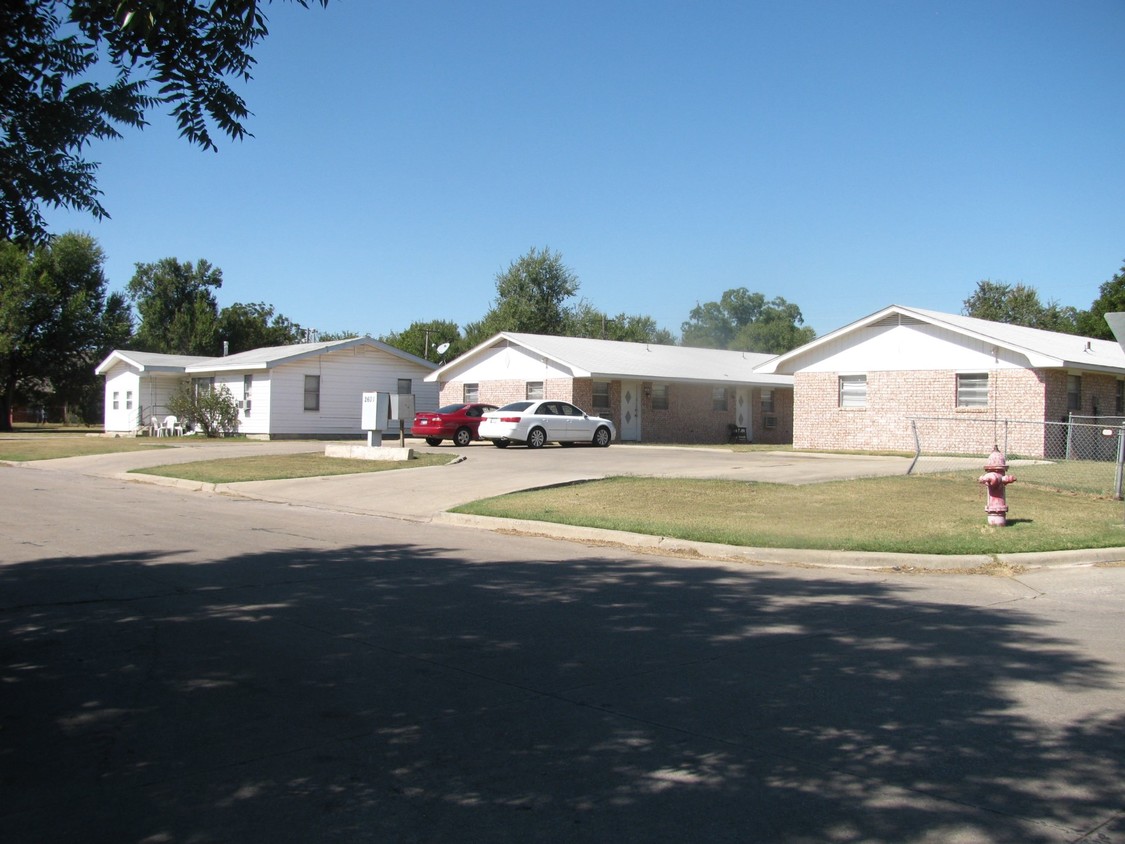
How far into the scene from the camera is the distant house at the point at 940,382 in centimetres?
2627

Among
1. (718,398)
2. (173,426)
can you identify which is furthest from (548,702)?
(173,426)

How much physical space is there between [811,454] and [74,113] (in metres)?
23.9

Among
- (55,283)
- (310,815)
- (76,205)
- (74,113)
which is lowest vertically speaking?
(310,815)

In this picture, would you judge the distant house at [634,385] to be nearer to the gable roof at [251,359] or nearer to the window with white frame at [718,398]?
the window with white frame at [718,398]

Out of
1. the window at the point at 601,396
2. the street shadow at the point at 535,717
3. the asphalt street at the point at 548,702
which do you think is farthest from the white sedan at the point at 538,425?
the street shadow at the point at 535,717

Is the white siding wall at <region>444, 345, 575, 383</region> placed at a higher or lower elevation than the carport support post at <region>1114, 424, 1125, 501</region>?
higher

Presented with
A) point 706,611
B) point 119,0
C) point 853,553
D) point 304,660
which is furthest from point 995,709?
point 119,0

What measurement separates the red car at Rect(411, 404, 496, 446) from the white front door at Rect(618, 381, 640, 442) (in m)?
5.95

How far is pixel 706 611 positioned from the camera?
8281 mm

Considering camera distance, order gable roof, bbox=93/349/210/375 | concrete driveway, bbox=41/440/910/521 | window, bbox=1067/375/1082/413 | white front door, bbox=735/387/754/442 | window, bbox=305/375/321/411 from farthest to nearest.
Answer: gable roof, bbox=93/349/210/375 → white front door, bbox=735/387/754/442 → window, bbox=305/375/321/411 → window, bbox=1067/375/1082/413 → concrete driveway, bbox=41/440/910/521

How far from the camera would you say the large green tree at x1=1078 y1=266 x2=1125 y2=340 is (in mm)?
59312

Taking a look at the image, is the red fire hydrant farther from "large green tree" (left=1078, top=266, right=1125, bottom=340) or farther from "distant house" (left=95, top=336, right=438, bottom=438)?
"large green tree" (left=1078, top=266, right=1125, bottom=340)

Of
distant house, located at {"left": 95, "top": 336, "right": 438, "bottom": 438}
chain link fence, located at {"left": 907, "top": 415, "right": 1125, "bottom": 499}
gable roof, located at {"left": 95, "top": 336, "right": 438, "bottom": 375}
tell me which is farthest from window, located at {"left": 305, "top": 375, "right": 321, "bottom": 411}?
chain link fence, located at {"left": 907, "top": 415, "right": 1125, "bottom": 499}

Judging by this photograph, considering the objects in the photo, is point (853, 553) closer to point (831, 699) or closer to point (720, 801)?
point (831, 699)
